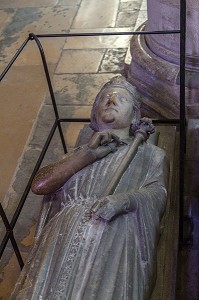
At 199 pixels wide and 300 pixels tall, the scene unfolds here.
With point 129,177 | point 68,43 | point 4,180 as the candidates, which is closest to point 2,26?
point 68,43

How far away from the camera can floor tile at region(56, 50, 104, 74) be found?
5160 mm

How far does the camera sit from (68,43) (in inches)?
222

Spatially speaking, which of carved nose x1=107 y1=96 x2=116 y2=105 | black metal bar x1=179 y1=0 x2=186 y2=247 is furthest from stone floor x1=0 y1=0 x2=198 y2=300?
carved nose x1=107 y1=96 x2=116 y2=105

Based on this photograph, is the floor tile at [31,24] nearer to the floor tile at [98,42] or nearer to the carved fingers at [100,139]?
the floor tile at [98,42]

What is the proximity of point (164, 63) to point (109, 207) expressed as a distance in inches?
68.6

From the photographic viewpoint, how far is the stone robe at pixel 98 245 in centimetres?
203

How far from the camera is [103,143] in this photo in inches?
102

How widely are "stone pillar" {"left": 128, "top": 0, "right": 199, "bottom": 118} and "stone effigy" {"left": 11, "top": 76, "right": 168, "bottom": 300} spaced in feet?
2.49

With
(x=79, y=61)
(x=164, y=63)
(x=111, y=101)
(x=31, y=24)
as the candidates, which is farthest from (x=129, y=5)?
(x=111, y=101)

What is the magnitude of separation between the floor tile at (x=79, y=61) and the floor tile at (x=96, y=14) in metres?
0.60

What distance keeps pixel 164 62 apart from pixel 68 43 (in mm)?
2295

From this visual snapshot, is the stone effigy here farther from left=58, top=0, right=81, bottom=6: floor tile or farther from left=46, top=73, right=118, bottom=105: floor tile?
left=58, top=0, right=81, bottom=6: floor tile

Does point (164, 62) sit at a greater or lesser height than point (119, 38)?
greater

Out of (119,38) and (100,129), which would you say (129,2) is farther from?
(100,129)
